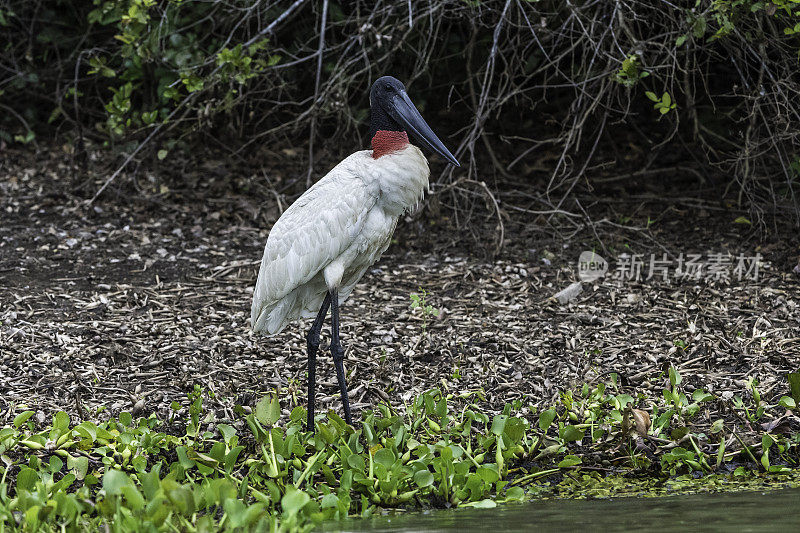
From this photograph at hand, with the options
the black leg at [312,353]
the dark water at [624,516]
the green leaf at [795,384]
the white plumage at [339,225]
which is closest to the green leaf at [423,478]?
the dark water at [624,516]

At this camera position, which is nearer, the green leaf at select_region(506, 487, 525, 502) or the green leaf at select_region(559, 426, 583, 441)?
the green leaf at select_region(506, 487, 525, 502)

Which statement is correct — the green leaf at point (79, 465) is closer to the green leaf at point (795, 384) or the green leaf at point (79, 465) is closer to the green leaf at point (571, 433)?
the green leaf at point (571, 433)

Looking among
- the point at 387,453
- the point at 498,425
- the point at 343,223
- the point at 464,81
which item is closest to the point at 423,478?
the point at 387,453

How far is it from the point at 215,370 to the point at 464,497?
1.87 metres

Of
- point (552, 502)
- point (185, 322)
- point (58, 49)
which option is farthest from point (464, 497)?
point (58, 49)

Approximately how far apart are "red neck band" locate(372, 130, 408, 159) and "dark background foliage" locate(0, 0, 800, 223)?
5.77 ft

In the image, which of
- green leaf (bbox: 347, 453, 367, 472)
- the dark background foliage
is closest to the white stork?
green leaf (bbox: 347, 453, 367, 472)

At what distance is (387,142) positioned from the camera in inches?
189

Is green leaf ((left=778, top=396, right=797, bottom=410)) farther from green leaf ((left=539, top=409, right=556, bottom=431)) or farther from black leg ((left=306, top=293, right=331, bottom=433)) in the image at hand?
black leg ((left=306, top=293, right=331, bottom=433))

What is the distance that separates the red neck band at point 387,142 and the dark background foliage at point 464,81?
1.76 metres

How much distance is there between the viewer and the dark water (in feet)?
10.7

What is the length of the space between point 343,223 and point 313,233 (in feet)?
0.54

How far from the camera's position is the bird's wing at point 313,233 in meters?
4.55

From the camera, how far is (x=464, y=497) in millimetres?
3764
